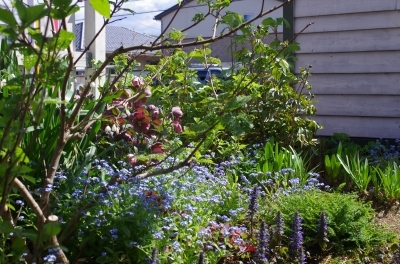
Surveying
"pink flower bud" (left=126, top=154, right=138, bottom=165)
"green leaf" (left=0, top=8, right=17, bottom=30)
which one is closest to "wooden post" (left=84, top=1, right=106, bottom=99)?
"pink flower bud" (left=126, top=154, right=138, bottom=165)

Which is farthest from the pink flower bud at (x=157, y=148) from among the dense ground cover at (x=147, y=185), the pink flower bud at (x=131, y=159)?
the pink flower bud at (x=131, y=159)

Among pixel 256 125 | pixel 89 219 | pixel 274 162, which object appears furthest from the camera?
pixel 256 125

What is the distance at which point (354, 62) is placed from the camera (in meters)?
5.27

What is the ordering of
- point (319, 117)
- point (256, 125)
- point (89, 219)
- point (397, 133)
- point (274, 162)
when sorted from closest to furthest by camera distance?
point (89, 219) < point (274, 162) < point (256, 125) < point (397, 133) < point (319, 117)

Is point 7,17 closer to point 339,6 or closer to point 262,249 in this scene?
point 262,249

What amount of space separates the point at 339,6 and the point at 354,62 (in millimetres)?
553

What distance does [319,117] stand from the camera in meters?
5.48

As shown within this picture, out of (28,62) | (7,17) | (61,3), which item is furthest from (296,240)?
(7,17)

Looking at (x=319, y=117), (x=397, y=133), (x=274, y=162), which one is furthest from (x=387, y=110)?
(x=274, y=162)

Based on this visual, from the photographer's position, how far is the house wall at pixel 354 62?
16.7ft

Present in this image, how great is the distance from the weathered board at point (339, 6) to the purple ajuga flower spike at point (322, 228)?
118 inches

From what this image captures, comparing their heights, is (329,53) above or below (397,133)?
above

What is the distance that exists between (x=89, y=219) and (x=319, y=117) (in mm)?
3509

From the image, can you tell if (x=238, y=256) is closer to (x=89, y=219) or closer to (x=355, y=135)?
(x=89, y=219)
